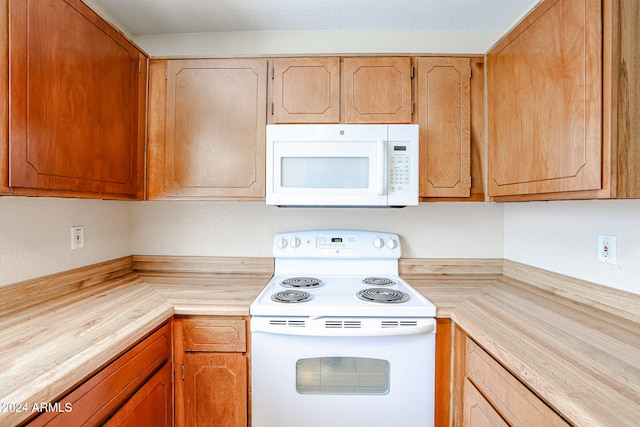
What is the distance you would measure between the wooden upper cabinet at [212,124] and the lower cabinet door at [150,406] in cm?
84

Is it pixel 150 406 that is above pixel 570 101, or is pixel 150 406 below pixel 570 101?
below

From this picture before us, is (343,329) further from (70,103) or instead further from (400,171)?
(70,103)

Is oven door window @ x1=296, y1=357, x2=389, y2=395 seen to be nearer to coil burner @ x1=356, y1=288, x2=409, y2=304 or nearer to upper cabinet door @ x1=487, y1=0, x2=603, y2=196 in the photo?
coil burner @ x1=356, y1=288, x2=409, y2=304

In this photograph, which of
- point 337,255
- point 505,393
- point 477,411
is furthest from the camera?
point 337,255

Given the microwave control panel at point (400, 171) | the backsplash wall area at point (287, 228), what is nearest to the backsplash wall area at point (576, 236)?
the backsplash wall area at point (287, 228)

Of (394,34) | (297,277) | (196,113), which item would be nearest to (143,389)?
(297,277)

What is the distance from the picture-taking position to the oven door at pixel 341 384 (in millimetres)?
1233

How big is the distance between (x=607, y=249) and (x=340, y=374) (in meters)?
1.21

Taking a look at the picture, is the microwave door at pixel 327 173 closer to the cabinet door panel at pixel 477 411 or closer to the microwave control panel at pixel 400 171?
the microwave control panel at pixel 400 171

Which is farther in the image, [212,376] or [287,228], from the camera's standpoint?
[287,228]

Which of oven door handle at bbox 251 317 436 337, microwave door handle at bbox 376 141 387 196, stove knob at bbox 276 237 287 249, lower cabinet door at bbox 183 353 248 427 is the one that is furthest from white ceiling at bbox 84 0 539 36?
lower cabinet door at bbox 183 353 248 427

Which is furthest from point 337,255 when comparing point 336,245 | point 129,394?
point 129,394

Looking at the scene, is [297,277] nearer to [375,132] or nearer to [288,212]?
[288,212]

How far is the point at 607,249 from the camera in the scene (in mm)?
1189
